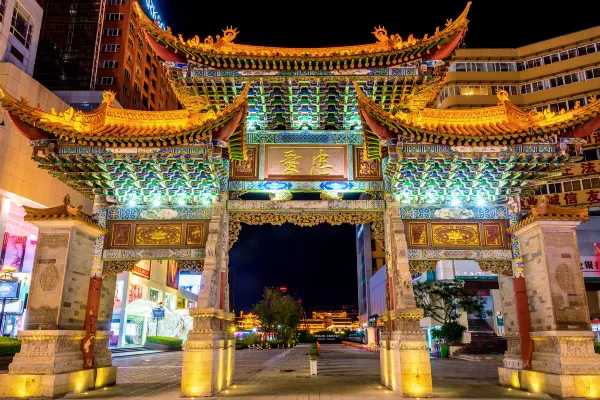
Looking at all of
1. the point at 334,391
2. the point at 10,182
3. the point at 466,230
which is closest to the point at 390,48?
the point at 466,230

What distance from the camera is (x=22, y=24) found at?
121ft

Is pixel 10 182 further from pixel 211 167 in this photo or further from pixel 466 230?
pixel 466 230

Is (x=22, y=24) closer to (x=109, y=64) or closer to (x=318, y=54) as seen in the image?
(x=109, y=64)

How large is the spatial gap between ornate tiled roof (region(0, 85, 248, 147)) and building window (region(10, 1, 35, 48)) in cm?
3051

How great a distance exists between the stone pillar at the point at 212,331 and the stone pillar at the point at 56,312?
121 inches

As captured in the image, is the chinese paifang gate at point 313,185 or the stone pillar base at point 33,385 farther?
the chinese paifang gate at point 313,185

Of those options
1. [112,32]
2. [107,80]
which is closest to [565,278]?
[107,80]

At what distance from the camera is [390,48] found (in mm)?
12758

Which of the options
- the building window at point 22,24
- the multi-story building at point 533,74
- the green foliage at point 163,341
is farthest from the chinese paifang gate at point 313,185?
the multi-story building at point 533,74

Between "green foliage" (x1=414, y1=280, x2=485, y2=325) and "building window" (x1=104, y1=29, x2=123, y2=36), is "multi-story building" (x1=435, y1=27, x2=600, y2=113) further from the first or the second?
"building window" (x1=104, y1=29, x2=123, y2=36)

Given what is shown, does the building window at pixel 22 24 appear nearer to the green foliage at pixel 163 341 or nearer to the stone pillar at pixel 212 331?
the green foliage at pixel 163 341

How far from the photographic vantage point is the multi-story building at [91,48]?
175ft

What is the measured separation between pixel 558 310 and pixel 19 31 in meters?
43.2

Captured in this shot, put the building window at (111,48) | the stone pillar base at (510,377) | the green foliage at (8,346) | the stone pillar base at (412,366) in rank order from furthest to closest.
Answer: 1. the building window at (111,48)
2. the green foliage at (8,346)
3. the stone pillar base at (510,377)
4. the stone pillar base at (412,366)
